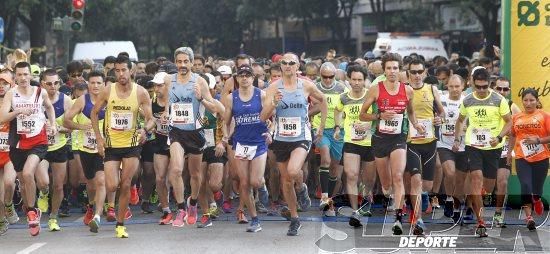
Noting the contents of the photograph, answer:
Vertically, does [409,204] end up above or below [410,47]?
below

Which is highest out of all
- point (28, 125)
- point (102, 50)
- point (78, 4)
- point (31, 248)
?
point (78, 4)

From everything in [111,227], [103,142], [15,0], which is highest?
[15,0]

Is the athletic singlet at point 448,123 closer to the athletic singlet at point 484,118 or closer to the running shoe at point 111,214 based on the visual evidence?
the athletic singlet at point 484,118

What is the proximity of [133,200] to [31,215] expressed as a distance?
3.09m

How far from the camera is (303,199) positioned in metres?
15.1

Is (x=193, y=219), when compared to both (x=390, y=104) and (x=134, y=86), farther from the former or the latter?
(x=390, y=104)

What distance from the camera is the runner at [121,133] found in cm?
1263

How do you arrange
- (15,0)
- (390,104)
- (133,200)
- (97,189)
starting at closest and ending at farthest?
(390,104) < (97,189) < (133,200) < (15,0)

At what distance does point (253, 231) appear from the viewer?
13.0m

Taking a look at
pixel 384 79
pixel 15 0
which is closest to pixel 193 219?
pixel 384 79

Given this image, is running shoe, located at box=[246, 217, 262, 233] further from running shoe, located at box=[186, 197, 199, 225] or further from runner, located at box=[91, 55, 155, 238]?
runner, located at box=[91, 55, 155, 238]

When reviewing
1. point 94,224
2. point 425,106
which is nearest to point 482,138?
point 425,106

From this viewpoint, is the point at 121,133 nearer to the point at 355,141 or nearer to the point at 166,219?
the point at 166,219

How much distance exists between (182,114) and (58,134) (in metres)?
1.83
